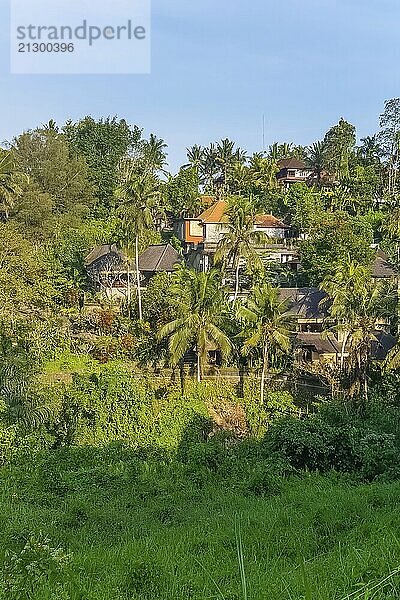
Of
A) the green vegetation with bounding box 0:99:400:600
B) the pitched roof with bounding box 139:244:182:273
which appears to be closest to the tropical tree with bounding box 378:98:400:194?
the green vegetation with bounding box 0:99:400:600

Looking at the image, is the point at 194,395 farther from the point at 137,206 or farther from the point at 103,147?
the point at 103,147

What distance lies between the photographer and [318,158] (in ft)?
167

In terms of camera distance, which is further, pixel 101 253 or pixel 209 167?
pixel 209 167

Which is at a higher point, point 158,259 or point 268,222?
point 268,222

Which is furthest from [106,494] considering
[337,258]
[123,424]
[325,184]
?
[325,184]

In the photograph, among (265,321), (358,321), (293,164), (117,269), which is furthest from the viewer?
(293,164)

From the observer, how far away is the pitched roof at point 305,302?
2635 cm

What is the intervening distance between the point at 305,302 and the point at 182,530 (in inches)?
730

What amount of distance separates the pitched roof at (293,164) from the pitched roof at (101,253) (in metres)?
23.9

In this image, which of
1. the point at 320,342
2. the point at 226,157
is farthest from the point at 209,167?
the point at 320,342

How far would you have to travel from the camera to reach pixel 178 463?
15.0 meters

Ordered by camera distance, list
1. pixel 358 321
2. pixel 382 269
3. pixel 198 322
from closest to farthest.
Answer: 1. pixel 358 321
2. pixel 198 322
3. pixel 382 269

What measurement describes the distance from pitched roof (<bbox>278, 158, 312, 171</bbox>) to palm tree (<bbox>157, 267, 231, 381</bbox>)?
1318 inches

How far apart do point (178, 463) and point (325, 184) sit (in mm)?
38548
